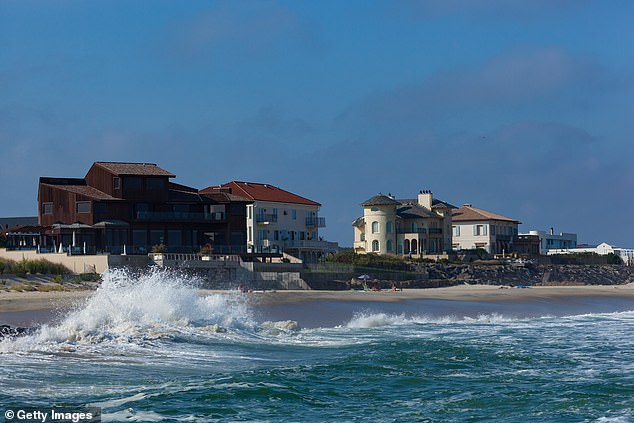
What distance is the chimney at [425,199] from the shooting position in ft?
288

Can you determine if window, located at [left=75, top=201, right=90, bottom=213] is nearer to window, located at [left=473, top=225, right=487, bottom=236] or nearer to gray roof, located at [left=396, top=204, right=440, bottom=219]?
gray roof, located at [left=396, top=204, right=440, bottom=219]

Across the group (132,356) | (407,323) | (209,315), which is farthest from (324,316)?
(132,356)

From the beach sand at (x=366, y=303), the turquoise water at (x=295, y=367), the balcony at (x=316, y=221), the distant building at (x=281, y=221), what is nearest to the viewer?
the turquoise water at (x=295, y=367)

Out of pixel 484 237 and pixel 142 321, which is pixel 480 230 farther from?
pixel 142 321

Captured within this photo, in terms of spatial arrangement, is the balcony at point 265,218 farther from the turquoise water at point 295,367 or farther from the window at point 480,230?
the turquoise water at point 295,367

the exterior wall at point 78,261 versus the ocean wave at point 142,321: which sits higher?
the exterior wall at point 78,261

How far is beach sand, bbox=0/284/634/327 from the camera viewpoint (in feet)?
114

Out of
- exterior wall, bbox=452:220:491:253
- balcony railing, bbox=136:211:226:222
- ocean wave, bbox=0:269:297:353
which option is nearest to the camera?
ocean wave, bbox=0:269:297:353

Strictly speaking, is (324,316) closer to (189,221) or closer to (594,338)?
(594,338)

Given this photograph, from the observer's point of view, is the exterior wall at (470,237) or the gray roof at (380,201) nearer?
the gray roof at (380,201)

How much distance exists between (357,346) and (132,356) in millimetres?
7130

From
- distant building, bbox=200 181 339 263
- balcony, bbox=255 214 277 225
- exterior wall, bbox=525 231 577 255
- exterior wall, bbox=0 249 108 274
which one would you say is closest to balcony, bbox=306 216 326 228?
distant building, bbox=200 181 339 263

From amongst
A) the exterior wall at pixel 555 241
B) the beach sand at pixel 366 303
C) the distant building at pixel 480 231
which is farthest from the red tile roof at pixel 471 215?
the beach sand at pixel 366 303

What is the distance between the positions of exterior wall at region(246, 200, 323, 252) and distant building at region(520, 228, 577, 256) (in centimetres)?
4048
